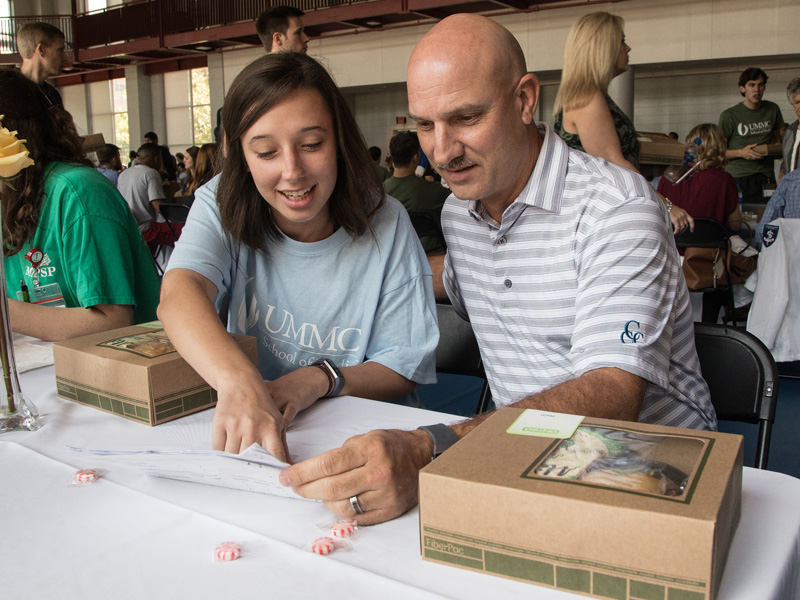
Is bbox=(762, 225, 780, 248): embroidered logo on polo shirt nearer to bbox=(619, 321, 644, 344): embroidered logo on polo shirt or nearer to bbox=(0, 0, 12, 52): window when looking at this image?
bbox=(619, 321, 644, 344): embroidered logo on polo shirt

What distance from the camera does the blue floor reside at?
2.49 meters

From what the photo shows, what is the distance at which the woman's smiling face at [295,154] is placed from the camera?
4.33ft

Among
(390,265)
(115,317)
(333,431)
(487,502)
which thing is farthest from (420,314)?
(487,502)

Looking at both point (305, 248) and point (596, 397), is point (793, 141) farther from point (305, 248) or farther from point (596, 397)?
point (596, 397)

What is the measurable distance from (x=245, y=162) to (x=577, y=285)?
2.35 ft

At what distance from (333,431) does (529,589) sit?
1.62 ft

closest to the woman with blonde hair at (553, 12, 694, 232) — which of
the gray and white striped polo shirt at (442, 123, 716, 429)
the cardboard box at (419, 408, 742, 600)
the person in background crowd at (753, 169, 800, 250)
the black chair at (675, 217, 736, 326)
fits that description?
the black chair at (675, 217, 736, 326)

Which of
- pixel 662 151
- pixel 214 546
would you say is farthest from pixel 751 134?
pixel 214 546

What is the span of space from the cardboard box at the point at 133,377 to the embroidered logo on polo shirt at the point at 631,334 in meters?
0.63

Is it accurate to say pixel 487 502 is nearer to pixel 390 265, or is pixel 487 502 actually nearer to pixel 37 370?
pixel 390 265

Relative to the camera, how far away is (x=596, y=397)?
1.04 metres

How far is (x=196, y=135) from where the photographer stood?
15.8 metres

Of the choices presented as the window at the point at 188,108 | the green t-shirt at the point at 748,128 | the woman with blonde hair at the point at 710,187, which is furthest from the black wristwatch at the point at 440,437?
the window at the point at 188,108

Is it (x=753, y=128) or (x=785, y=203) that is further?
(x=753, y=128)
